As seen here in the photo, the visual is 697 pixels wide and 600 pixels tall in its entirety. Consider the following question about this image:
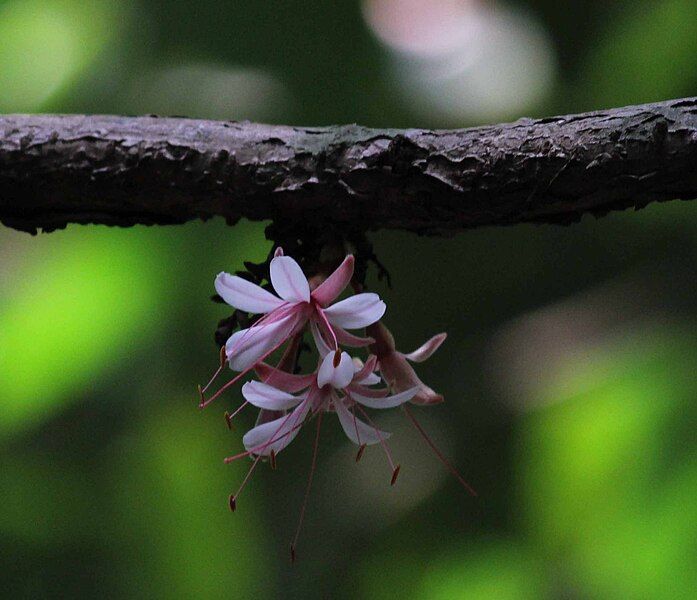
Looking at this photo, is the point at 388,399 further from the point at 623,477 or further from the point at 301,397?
the point at 623,477

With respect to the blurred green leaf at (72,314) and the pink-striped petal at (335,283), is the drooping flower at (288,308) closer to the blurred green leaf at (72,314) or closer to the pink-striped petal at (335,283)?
the pink-striped petal at (335,283)

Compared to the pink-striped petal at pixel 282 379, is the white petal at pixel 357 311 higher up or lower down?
higher up

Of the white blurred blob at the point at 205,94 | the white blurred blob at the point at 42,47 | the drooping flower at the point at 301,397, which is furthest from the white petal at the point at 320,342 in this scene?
the white blurred blob at the point at 42,47

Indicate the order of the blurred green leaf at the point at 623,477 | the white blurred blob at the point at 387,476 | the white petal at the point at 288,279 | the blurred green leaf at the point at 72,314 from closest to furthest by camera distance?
the white petal at the point at 288,279
the blurred green leaf at the point at 623,477
the blurred green leaf at the point at 72,314
the white blurred blob at the point at 387,476

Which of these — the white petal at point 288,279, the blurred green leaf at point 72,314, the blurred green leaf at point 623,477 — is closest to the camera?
the white petal at point 288,279

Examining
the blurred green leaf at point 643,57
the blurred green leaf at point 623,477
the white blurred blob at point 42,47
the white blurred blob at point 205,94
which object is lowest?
the blurred green leaf at point 623,477

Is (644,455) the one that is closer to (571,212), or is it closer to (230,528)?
(230,528)

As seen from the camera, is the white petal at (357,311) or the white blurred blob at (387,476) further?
the white blurred blob at (387,476)

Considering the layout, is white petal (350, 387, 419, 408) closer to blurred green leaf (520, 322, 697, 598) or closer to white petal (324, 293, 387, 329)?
white petal (324, 293, 387, 329)

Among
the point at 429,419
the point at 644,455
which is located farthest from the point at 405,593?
the point at 644,455
